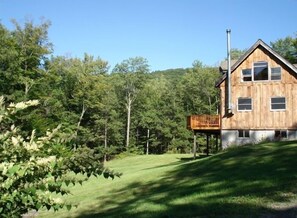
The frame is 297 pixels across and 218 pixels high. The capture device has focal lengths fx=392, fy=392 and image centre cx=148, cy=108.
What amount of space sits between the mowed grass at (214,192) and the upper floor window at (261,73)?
13.2m

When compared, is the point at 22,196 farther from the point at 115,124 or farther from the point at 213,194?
the point at 115,124

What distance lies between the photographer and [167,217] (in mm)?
10328

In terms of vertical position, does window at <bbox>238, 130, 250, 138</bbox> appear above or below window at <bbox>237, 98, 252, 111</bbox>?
below

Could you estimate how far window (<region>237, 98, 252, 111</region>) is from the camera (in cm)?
3259

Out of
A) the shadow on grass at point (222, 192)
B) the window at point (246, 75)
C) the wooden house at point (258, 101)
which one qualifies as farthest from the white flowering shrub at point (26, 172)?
the window at point (246, 75)

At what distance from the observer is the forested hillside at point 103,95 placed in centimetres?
4531

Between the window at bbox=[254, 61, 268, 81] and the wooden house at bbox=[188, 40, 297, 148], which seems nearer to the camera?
the wooden house at bbox=[188, 40, 297, 148]

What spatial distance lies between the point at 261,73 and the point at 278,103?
2.82 m

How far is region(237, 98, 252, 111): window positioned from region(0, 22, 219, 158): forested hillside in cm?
2010

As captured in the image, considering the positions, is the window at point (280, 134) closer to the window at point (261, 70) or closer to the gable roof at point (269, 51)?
the window at point (261, 70)

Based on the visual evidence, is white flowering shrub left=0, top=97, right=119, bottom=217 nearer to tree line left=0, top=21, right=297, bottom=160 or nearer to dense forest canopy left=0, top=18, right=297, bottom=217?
dense forest canopy left=0, top=18, right=297, bottom=217

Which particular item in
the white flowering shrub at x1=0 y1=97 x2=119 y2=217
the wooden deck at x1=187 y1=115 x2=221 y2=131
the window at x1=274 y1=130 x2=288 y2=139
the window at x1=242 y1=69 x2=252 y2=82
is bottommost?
the white flowering shrub at x1=0 y1=97 x2=119 y2=217

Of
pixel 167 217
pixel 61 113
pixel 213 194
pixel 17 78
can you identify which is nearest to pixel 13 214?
pixel 167 217

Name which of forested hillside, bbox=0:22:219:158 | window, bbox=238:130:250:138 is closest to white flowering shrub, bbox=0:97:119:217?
window, bbox=238:130:250:138
